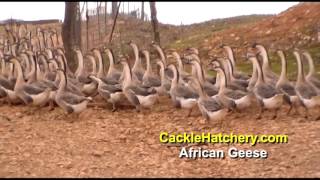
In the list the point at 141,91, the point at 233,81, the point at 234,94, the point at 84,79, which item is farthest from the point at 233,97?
the point at 84,79

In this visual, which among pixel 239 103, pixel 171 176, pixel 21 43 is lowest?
pixel 171 176

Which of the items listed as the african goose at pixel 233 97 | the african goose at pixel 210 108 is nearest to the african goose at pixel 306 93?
the african goose at pixel 233 97

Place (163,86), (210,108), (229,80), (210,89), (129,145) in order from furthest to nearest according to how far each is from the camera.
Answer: (163,86)
(229,80)
(210,89)
(210,108)
(129,145)

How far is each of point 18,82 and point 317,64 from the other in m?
9.84

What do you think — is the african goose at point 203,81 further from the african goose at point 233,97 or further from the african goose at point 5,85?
the african goose at point 5,85

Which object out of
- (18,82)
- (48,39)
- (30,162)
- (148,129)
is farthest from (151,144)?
(48,39)

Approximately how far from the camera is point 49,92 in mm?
12875

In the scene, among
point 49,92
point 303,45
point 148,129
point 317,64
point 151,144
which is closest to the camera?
point 151,144

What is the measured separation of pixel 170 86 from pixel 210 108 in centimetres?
234

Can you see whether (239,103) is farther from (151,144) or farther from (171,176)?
(171,176)

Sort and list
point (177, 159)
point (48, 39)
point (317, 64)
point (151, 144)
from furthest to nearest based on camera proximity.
Answer: point (48, 39), point (317, 64), point (151, 144), point (177, 159)

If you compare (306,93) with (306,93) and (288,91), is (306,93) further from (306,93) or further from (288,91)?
(288,91)

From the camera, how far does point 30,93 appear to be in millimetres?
12945

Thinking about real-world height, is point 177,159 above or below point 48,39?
below
